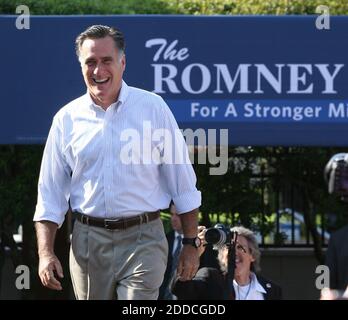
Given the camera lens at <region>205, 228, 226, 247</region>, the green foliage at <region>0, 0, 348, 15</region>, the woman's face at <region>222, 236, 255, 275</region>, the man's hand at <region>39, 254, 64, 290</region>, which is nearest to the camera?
the man's hand at <region>39, 254, 64, 290</region>

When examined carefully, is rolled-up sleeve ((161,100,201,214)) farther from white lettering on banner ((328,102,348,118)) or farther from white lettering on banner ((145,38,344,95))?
white lettering on banner ((328,102,348,118))

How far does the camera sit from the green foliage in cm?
824

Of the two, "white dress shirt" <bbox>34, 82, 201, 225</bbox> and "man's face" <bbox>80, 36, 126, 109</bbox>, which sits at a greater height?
"man's face" <bbox>80, 36, 126, 109</bbox>

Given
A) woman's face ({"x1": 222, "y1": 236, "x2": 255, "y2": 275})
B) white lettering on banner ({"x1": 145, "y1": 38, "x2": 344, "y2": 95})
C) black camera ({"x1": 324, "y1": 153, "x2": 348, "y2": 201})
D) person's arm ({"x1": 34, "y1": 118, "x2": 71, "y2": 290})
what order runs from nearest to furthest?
black camera ({"x1": 324, "y1": 153, "x2": 348, "y2": 201}), person's arm ({"x1": 34, "y1": 118, "x2": 71, "y2": 290}), woman's face ({"x1": 222, "y1": 236, "x2": 255, "y2": 275}), white lettering on banner ({"x1": 145, "y1": 38, "x2": 344, "y2": 95})

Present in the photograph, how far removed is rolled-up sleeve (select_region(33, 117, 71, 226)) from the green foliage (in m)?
3.31

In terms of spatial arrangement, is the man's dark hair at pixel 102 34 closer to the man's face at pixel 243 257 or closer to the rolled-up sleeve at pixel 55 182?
the rolled-up sleeve at pixel 55 182

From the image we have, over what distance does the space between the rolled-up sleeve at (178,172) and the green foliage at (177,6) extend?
3.45 m

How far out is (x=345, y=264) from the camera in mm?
4820

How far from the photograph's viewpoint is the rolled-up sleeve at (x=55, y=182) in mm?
5031

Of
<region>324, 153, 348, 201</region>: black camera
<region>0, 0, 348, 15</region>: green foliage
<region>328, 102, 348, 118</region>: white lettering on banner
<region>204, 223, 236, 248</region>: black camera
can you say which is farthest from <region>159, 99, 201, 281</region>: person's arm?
<region>0, 0, 348, 15</region>: green foliage

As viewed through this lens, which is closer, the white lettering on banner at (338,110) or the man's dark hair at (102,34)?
the man's dark hair at (102,34)

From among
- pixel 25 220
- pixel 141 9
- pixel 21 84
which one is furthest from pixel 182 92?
pixel 25 220

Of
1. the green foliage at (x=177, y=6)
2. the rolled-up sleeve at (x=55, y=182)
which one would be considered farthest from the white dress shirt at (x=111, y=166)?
the green foliage at (x=177, y=6)

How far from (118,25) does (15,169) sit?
2043mm
